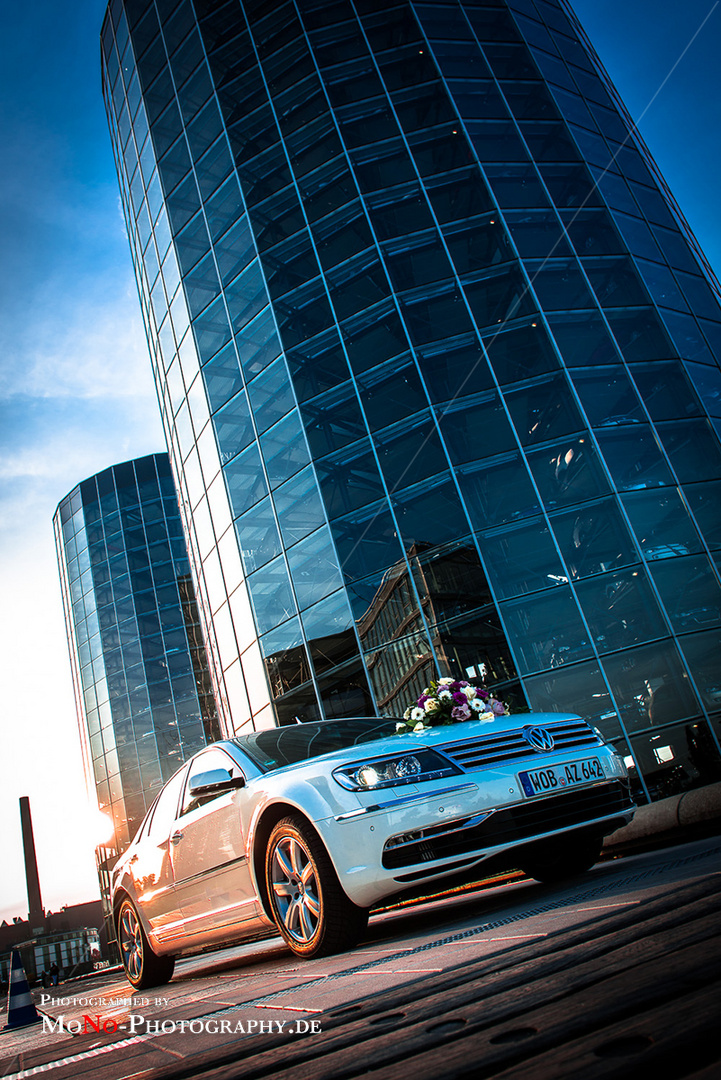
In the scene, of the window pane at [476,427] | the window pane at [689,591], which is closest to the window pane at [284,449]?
the window pane at [476,427]

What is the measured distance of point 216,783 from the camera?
4.23 m

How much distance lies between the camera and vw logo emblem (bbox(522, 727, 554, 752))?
13.0 ft

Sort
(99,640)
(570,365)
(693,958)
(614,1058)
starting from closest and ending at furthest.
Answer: (614,1058) < (693,958) < (570,365) < (99,640)

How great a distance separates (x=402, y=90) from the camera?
1722 centimetres

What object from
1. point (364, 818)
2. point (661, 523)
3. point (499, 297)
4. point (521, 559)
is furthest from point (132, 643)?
point (364, 818)

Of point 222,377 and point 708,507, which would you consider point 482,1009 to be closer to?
point 708,507

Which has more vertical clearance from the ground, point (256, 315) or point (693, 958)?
point (256, 315)

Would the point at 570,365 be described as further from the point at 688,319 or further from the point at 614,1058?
the point at 614,1058

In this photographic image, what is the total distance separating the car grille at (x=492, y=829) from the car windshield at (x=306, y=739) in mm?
873

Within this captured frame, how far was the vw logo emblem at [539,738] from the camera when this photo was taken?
3969 millimetres

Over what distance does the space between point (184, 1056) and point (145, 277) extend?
24170mm

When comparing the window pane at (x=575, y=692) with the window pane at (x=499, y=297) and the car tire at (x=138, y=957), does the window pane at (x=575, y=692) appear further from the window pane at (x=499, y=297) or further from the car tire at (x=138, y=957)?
the car tire at (x=138, y=957)

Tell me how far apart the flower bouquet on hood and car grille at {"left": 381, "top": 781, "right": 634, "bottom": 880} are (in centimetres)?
79

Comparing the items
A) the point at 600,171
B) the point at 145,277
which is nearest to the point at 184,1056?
the point at 600,171
